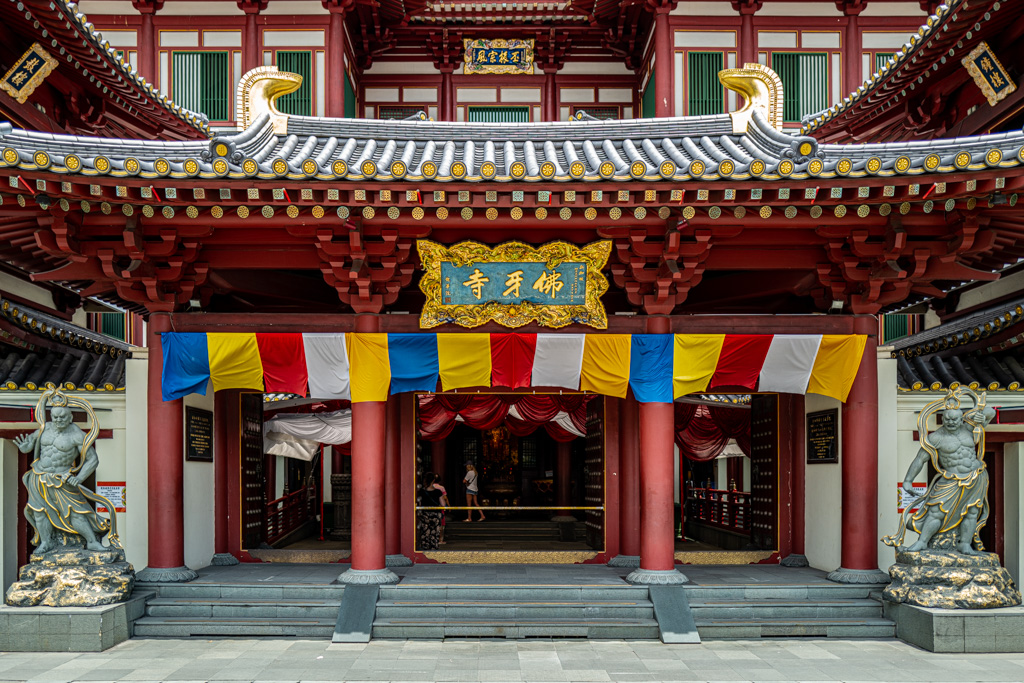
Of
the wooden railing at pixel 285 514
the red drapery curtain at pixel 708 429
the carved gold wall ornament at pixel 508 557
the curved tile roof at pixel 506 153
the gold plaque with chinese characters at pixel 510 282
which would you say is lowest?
the wooden railing at pixel 285 514

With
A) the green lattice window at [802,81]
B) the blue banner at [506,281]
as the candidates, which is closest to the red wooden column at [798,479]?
the blue banner at [506,281]

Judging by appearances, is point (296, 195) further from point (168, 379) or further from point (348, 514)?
point (348, 514)

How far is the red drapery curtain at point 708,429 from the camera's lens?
1730 centimetres

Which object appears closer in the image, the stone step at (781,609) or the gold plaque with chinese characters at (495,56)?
the stone step at (781,609)

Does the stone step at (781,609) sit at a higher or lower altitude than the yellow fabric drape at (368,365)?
lower

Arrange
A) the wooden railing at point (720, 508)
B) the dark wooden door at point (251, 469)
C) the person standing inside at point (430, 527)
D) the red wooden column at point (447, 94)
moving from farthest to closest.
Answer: the red wooden column at point (447, 94)
the wooden railing at point (720, 508)
the person standing inside at point (430, 527)
the dark wooden door at point (251, 469)

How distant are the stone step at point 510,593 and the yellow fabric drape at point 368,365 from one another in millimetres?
2432

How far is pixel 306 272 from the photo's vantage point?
1320 centimetres

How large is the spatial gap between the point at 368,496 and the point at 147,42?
12.4 metres

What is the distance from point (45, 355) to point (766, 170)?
11347mm

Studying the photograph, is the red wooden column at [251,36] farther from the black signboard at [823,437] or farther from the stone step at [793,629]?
the stone step at [793,629]

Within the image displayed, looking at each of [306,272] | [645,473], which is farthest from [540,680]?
[306,272]

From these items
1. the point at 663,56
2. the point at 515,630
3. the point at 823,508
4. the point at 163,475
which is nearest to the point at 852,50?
the point at 663,56

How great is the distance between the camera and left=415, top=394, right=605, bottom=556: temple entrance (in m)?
13.1
